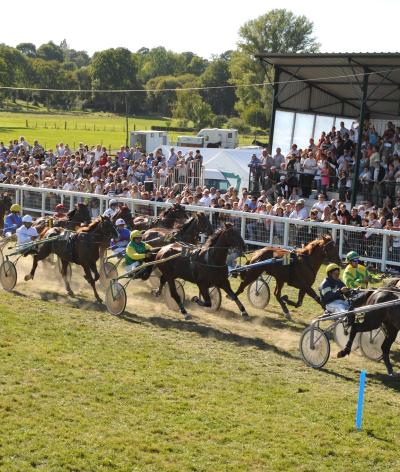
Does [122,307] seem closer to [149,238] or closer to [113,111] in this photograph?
[149,238]

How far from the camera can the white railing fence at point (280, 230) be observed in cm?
1784

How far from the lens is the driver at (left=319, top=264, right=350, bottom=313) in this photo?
38.6 ft

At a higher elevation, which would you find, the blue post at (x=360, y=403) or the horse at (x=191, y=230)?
the horse at (x=191, y=230)

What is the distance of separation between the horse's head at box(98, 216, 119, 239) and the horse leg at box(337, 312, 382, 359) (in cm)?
562

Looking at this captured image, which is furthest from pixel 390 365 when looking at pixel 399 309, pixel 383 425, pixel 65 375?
pixel 65 375

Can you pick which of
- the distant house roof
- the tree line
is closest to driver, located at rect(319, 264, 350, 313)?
the distant house roof

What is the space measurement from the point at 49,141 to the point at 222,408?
6121cm

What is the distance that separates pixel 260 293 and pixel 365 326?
408 centimetres

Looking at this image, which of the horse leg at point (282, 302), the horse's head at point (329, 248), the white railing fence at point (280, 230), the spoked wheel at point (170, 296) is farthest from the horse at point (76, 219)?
the horse's head at point (329, 248)

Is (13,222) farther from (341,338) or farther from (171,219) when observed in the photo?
(341,338)

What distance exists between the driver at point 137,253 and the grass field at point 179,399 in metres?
0.87

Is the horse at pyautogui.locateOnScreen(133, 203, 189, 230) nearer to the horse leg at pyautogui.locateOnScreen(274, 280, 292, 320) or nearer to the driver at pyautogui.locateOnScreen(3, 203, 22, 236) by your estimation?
the driver at pyautogui.locateOnScreen(3, 203, 22, 236)

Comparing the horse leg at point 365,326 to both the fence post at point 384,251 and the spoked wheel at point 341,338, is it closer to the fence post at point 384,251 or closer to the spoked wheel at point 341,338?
the spoked wheel at point 341,338

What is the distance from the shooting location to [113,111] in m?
109
